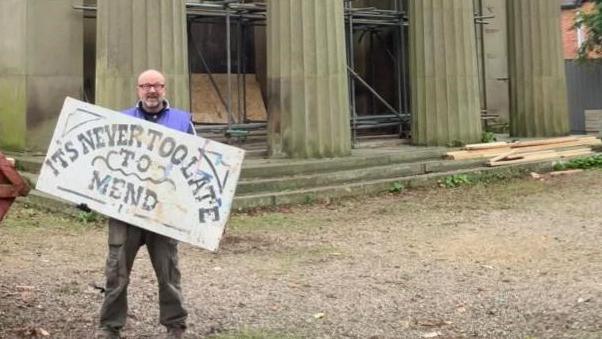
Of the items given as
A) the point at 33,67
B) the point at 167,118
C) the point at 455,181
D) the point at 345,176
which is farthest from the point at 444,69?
the point at 167,118

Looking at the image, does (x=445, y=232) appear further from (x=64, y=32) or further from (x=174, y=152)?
(x=64, y=32)

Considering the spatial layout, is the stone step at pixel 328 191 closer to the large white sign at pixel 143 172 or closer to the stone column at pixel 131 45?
the stone column at pixel 131 45

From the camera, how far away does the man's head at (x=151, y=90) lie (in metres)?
5.22

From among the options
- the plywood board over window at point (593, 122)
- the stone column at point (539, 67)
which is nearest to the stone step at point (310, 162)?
the stone column at point (539, 67)

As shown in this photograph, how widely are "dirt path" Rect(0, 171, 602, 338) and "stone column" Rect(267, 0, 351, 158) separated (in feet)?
6.66

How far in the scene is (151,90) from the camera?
17.2 feet

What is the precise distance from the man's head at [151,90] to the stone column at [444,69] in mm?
11228

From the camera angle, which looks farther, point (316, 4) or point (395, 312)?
point (316, 4)

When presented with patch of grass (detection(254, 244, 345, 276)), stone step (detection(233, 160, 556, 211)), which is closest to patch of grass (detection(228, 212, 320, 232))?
stone step (detection(233, 160, 556, 211))

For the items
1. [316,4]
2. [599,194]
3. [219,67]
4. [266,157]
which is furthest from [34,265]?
[219,67]

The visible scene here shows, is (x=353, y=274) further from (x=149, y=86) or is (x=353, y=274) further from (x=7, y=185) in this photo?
(x=7, y=185)

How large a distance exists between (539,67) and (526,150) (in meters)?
3.04

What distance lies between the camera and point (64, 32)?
14727 mm

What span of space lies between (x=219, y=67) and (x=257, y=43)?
1263mm
